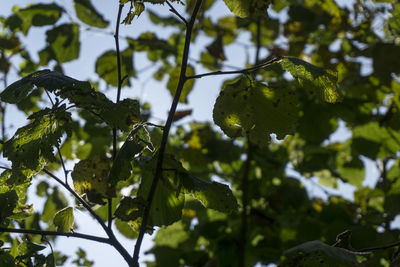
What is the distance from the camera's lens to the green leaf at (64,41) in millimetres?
2314

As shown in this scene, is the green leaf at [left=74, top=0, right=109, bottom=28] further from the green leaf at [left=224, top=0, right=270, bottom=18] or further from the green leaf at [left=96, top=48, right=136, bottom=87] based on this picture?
the green leaf at [left=224, top=0, right=270, bottom=18]

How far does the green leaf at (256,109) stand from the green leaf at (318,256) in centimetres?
28

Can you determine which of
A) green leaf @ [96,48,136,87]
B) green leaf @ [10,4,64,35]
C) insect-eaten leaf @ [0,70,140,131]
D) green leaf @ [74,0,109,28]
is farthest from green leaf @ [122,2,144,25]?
green leaf @ [10,4,64,35]

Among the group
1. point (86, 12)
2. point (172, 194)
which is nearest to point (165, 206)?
point (172, 194)

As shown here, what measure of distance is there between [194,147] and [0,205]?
165 centimetres

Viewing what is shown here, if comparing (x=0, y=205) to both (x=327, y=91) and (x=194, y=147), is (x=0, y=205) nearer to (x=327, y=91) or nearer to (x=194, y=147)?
(x=327, y=91)

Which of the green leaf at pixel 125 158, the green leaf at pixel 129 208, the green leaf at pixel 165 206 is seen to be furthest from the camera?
the green leaf at pixel 165 206

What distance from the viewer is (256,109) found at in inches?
44.0

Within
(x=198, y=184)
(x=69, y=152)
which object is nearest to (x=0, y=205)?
(x=198, y=184)

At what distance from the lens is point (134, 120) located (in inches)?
40.4

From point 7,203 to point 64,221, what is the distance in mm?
147

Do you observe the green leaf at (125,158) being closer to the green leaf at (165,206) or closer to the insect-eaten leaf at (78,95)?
the insect-eaten leaf at (78,95)

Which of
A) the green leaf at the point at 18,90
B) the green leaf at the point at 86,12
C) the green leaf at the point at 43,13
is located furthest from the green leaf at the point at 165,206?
the green leaf at the point at 43,13

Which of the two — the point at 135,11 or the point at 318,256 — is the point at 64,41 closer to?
the point at 135,11
